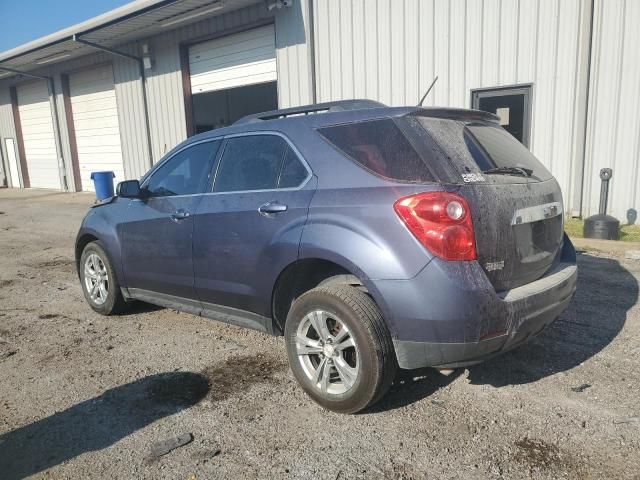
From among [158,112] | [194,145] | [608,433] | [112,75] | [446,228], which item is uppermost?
[112,75]

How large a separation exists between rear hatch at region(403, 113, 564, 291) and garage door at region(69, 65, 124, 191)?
54.4 feet

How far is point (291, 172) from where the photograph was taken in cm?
341

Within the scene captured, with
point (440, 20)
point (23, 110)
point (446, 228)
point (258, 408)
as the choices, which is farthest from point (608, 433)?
point (23, 110)

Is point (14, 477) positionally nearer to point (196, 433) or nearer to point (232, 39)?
point (196, 433)

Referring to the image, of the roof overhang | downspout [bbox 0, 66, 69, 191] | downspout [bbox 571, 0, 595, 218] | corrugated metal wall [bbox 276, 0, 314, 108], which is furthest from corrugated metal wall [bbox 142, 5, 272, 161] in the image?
downspout [bbox 571, 0, 595, 218]

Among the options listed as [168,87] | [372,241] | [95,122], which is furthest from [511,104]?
[95,122]

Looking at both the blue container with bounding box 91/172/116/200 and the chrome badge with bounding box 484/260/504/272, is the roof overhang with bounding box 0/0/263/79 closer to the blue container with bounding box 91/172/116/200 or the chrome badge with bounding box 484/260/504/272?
the blue container with bounding box 91/172/116/200

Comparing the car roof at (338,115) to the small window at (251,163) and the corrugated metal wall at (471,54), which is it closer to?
the small window at (251,163)

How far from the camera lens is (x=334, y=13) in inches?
432

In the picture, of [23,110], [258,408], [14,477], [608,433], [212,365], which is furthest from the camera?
[23,110]

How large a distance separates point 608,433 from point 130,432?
8.64 feet

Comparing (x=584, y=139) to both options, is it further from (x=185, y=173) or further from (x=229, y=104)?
(x=229, y=104)

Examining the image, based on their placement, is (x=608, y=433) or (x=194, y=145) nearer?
(x=608, y=433)

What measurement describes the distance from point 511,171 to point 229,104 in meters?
18.8
